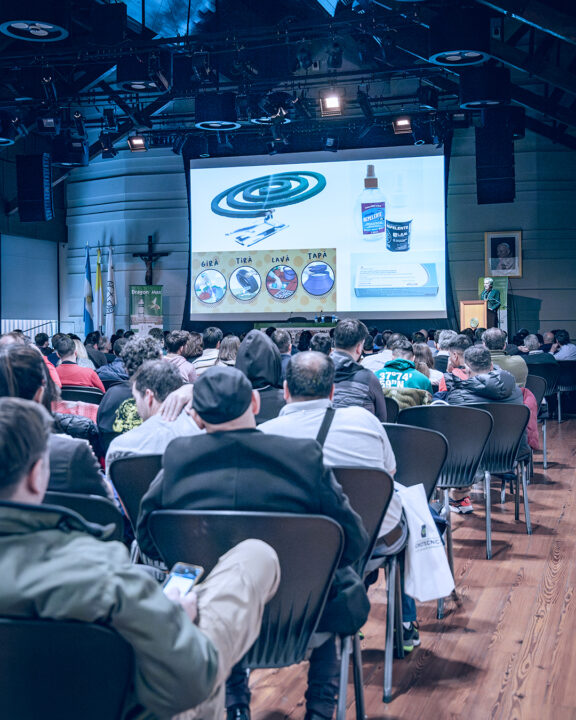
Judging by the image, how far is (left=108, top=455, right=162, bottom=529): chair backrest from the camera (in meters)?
2.68

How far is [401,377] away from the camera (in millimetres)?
4766

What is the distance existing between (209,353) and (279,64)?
7558mm

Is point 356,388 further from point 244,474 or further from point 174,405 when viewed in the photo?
point 244,474

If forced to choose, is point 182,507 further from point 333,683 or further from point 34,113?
point 34,113

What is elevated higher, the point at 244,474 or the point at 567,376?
the point at 244,474

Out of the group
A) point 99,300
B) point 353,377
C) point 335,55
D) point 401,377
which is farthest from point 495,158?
point 99,300

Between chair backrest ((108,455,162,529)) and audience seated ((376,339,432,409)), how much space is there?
7.21 feet

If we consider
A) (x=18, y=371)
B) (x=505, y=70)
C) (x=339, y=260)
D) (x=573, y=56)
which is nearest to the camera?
(x=18, y=371)

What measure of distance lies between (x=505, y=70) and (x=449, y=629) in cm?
865

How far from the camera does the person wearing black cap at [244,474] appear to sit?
2004 millimetres

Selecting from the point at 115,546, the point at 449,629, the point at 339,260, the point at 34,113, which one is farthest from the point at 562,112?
the point at 115,546

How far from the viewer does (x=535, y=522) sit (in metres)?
5.26

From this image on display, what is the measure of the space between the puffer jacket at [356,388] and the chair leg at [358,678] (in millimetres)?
1614

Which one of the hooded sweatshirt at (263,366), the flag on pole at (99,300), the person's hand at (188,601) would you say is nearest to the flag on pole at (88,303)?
the flag on pole at (99,300)
